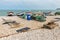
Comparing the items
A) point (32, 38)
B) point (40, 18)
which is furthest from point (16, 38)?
point (40, 18)

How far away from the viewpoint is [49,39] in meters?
6.42

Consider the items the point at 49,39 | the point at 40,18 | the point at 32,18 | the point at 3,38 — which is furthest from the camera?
the point at 32,18

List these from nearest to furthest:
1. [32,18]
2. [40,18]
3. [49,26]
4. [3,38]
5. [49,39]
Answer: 1. [49,39]
2. [3,38]
3. [49,26]
4. [40,18]
5. [32,18]

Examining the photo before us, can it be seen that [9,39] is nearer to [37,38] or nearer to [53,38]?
[37,38]

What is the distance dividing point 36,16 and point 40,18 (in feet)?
2.22

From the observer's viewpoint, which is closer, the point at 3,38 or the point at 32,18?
the point at 3,38

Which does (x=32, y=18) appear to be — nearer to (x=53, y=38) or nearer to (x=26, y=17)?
(x=26, y=17)

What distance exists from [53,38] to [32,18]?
7517 millimetres

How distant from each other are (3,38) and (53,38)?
7.90 ft

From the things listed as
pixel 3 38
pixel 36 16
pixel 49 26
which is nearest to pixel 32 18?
pixel 36 16

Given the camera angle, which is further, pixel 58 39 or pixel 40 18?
pixel 40 18

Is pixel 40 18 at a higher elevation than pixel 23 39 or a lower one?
lower

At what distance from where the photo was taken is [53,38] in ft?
21.5

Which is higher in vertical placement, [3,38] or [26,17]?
[3,38]
